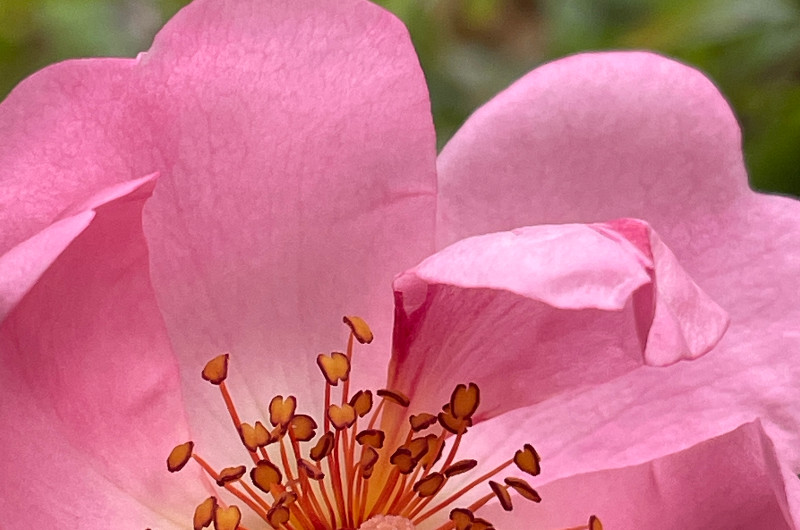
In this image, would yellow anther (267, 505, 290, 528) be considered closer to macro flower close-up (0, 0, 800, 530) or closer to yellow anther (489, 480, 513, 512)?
macro flower close-up (0, 0, 800, 530)

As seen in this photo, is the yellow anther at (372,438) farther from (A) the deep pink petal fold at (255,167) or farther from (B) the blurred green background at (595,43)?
(B) the blurred green background at (595,43)

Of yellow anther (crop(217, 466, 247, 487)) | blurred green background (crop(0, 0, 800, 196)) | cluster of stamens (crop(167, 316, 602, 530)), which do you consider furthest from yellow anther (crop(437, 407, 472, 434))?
blurred green background (crop(0, 0, 800, 196))

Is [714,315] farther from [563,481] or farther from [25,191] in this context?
[25,191]

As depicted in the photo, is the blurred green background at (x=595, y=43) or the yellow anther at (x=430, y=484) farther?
the blurred green background at (x=595, y=43)

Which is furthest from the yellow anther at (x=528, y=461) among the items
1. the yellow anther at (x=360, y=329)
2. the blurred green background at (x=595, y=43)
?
the blurred green background at (x=595, y=43)

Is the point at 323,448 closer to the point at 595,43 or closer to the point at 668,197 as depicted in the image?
the point at 668,197

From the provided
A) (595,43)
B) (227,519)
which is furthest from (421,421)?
(595,43)
